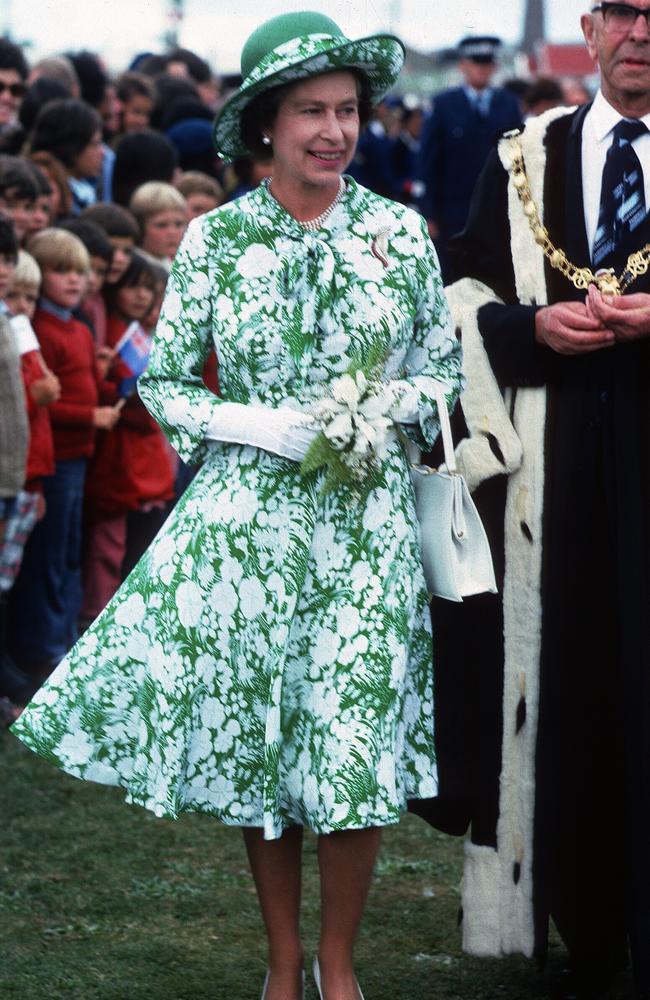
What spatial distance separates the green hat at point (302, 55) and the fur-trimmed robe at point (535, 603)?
620mm

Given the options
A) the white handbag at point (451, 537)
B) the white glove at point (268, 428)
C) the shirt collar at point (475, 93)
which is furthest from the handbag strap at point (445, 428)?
the shirt collar at point (475, 93)

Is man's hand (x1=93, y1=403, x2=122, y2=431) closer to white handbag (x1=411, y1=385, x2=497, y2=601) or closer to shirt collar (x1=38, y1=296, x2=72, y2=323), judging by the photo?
shirt collar (x1=38, y1=296, x2=72, y2=323)

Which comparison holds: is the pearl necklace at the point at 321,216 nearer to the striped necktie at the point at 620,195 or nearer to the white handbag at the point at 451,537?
the white handbag at the point at 451,537

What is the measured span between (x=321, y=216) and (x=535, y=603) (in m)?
1.06

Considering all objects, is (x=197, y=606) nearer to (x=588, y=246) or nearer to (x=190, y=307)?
(x=190, y=307)

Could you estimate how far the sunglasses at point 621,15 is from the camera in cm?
428

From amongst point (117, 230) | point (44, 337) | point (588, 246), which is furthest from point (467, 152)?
point (588, 246)

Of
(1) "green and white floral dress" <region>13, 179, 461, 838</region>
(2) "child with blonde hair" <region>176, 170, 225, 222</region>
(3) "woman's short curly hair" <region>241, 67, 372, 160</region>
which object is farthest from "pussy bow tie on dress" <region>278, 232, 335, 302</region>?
(2) "child with blonde hair" <region>176, 170, 225, 222</region>

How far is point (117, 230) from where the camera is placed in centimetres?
847

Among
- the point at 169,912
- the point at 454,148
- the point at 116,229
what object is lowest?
the point at 169,912

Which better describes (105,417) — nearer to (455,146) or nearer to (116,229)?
(116,229)

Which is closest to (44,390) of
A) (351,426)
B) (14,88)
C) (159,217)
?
(159,217)

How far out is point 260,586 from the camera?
402 cm

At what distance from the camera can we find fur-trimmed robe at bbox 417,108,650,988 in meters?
4.31
